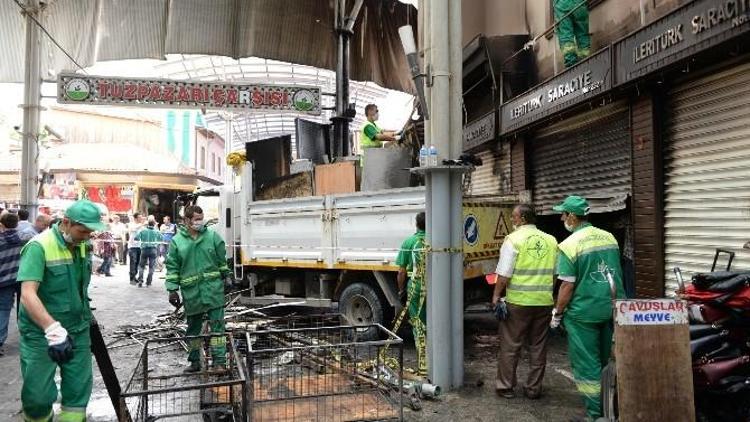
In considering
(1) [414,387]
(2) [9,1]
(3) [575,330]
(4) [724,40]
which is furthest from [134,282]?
(4) [724,40]

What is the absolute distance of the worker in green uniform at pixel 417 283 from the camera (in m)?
5.52

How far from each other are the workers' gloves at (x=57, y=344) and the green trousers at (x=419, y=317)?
10.2ft

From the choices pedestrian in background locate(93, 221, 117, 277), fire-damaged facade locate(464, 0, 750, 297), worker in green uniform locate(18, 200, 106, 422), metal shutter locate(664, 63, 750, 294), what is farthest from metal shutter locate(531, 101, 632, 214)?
pedestrian in background locate(93, 221, 117, 277)

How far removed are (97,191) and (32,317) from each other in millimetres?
23645

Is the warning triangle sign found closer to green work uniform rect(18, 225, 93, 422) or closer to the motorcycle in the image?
the motorcycle

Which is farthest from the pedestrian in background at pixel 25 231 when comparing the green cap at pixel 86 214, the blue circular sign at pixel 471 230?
the blue circular sign at pixel 471 230

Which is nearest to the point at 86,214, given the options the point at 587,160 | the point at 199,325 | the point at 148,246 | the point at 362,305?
the point at 199,325

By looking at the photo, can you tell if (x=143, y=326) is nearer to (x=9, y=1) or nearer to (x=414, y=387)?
(x=414, y=387)

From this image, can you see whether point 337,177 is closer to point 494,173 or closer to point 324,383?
point 324,383

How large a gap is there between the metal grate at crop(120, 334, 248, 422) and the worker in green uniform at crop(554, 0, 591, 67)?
555 cm

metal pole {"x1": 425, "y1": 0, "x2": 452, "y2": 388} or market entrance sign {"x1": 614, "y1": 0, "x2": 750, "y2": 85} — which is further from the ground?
market entrance sign {"x1": 614, "y1": 0, "x2": 750, "y2": 85}

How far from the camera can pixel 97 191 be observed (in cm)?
2462

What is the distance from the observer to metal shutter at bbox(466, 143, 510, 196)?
9961 millimetres

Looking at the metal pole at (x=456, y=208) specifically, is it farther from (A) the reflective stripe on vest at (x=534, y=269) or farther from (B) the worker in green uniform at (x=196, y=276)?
(B) the worker in green uniform at (x=196, y=276)
